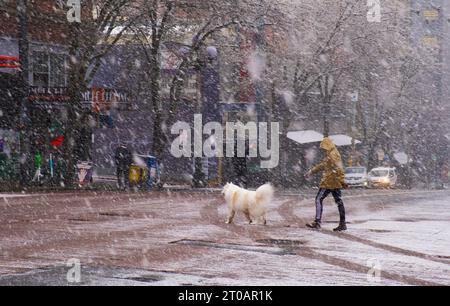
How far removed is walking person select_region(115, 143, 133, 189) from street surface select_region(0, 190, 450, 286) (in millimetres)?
11704

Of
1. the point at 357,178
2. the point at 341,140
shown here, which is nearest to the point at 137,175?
the point at 357,178

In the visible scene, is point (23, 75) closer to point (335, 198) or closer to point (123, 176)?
point (123, 176)

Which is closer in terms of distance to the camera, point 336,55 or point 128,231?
point 128,231

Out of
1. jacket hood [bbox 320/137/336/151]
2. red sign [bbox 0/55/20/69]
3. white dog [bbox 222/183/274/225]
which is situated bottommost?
white dog [bbox 222/183/274/225]

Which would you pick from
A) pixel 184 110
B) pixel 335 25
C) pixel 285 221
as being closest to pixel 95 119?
pixel 184 110

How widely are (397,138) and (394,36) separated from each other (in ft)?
68.0

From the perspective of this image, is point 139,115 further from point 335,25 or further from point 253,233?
point 253,233

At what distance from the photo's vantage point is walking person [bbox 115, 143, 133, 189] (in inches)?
1204

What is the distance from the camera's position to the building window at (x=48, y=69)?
3481 cm

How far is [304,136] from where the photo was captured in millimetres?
48438

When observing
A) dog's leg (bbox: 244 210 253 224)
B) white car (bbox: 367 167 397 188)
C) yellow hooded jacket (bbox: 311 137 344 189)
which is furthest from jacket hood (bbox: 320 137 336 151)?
white car (bbox: 367 167 397 188)

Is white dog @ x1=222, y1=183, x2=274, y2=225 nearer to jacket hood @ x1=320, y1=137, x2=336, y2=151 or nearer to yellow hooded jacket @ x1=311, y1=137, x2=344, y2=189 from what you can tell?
yellow hooded jacket @ x1=311, y1=137, x2=344, y2=189

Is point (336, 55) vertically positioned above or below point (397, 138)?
above

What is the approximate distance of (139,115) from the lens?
154 feet
